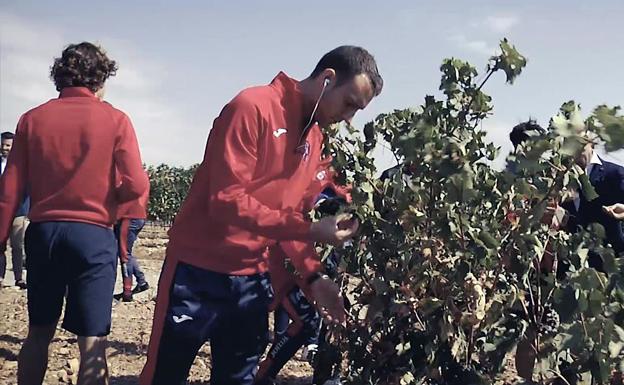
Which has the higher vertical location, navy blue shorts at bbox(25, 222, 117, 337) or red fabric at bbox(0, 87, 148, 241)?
red fabric at bbox(0, 87, 148, 241)

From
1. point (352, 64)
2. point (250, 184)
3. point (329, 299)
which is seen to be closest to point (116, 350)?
point (329, 299)

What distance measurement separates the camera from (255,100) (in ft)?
7.84

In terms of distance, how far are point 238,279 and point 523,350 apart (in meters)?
0.89

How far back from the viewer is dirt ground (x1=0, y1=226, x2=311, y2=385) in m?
4.53

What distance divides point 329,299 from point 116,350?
3.04 m

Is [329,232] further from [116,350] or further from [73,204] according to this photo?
[116,350]

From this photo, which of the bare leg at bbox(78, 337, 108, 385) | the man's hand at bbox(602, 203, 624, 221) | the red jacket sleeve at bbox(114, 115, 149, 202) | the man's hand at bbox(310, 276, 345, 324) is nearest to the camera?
the man's hand at bbox(310, 276, 345, 324)

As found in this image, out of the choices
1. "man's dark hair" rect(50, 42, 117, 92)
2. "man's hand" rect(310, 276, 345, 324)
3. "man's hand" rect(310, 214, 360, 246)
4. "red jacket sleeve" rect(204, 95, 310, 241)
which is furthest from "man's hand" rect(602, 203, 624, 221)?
"man's dark hair" rect(50, 42, 117, 92)

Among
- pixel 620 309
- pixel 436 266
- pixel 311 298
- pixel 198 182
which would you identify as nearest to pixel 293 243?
pixel 311 298

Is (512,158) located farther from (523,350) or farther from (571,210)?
(571,210)

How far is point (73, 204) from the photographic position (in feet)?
10.4

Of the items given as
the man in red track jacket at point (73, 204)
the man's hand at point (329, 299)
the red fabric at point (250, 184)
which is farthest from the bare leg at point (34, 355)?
the man's hand at point (329, 299)

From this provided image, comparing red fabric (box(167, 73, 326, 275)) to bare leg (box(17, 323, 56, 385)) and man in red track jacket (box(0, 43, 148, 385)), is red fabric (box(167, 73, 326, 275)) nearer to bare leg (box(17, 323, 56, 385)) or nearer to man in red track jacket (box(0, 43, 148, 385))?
man in red track jacket (box(0, 43, 148, 385))

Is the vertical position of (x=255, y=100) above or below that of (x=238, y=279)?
above
